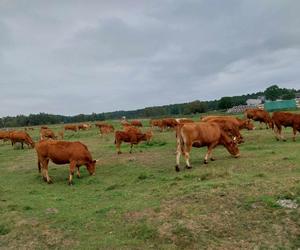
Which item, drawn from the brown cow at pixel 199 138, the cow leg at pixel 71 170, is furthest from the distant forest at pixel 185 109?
the cow leg at pixel 71 170

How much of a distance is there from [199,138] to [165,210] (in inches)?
268

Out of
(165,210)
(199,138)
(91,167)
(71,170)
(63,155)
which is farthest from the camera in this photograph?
(91,167)

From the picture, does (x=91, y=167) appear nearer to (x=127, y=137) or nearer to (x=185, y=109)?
(x=127, y=137)

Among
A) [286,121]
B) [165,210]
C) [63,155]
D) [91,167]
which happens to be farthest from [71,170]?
[286,121]

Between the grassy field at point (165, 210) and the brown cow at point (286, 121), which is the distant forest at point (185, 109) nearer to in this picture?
the brown cow at point (286, 121)

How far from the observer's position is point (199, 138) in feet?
57.2

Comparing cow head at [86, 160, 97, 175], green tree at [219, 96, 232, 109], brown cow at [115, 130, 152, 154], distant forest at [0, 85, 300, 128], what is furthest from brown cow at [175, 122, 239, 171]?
green tree at [219, 96, 232, 109]

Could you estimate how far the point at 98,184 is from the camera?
1580 centimetres

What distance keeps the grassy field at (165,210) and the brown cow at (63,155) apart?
2.66ft

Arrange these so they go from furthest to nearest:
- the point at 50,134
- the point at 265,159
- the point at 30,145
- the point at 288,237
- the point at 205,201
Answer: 1. the point at 50,134
2. the point at 30,145
3. the point at 265,159
4. the point at 205,201
5. the point at 288,237

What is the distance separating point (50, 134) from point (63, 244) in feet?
105

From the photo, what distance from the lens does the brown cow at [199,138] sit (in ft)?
55.3

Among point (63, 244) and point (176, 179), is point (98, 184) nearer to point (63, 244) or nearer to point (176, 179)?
point (176, 179)

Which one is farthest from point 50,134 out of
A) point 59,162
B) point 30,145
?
point 59,162
